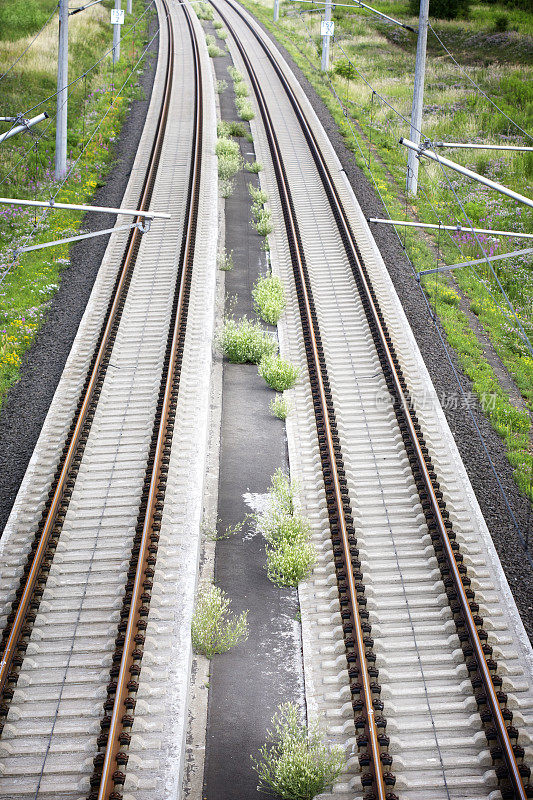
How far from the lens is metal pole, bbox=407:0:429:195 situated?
24.9m

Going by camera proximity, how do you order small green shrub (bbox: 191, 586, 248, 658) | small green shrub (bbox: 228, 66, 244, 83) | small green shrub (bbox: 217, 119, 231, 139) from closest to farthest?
small green shrub (bbox: 191, 586, 248, 658), small green shrub (bbox: 217, 119, 231, 139), small green shrub (bbox: 228, 66, 244, 83)

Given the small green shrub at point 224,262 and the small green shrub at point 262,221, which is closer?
the small green shrub at point 224,262

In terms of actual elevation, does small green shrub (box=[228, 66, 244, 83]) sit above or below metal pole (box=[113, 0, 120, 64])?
below

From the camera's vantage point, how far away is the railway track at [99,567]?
8.80 meters

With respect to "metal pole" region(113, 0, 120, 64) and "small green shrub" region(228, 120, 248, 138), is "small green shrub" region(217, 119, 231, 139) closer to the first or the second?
"small green shrub" region(228, 120, 248, 138)

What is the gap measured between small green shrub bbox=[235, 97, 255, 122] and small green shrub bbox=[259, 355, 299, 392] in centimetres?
1979

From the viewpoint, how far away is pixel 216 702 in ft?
31.4

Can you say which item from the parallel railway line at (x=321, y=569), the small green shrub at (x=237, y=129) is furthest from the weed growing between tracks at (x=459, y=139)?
the small green shrub at (x=237, y=129)

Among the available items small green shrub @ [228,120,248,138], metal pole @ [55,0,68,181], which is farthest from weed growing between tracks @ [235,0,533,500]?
metal pole @ [55,0,68,181]

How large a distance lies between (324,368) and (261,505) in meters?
4.21

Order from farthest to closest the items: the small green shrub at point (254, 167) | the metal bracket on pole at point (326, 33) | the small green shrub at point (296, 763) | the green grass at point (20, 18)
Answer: the green grass at point (20, 18) → the metal bracket on pole at point (326, 33) → the small green shrub at point (254, 167) → the small green shrub at point (296, 763)

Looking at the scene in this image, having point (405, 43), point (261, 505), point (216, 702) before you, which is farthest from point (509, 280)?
point (405, 43)

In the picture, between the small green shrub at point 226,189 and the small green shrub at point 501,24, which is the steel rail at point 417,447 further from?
the small green shrub at point 501,24

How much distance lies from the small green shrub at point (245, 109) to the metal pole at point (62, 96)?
8.48 meters
